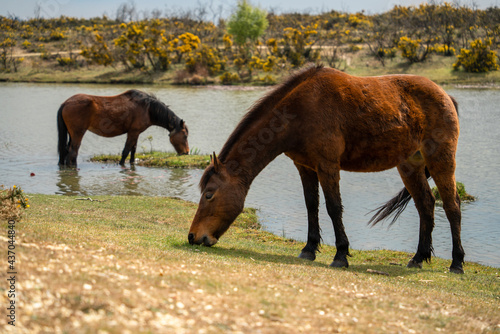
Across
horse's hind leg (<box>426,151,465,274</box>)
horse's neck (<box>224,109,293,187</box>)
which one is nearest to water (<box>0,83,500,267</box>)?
horse's hind leg (<box>426,151,465,274</box>)

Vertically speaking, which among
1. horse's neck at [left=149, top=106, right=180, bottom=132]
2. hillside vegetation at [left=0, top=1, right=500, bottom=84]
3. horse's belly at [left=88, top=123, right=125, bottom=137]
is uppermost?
hillside vegetation at [left=0, top=1, right=500, bottom=84]

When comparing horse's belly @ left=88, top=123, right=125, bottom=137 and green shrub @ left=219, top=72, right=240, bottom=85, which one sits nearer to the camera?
horse's belly @ left=88, top=123, right=125, bottom=137

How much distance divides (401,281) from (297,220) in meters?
5.36

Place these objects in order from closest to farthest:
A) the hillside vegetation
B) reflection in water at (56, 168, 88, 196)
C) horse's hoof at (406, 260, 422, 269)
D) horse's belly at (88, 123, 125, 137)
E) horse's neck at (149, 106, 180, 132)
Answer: horse's hoof at (406, 260, 422, 269) < reflection in water at (56, 168, 88, 196) < horse's belly at (88, 123, 125, 137) < horse's neck at (149, 106, 180, 132) < the hillside vegetation

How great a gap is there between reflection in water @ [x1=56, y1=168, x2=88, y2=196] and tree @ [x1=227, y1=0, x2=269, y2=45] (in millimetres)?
48800

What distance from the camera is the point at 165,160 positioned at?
18578mm

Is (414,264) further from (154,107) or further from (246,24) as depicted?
(246,24)

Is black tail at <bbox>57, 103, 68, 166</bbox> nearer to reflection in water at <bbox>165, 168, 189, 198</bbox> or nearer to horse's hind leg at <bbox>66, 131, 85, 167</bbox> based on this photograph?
horse's hind leg at <bbox>66, 131, 85, 167</bbox>

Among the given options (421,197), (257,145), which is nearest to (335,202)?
(257,145)

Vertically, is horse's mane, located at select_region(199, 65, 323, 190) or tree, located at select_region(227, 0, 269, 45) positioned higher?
tree, located at select_region(227, 0, 269, 45)

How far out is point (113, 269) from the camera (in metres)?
4.66

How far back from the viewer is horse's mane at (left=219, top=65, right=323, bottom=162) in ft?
24.3

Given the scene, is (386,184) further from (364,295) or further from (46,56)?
(46,56)

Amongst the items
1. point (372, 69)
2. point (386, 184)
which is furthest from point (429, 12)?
point (386, 184)
